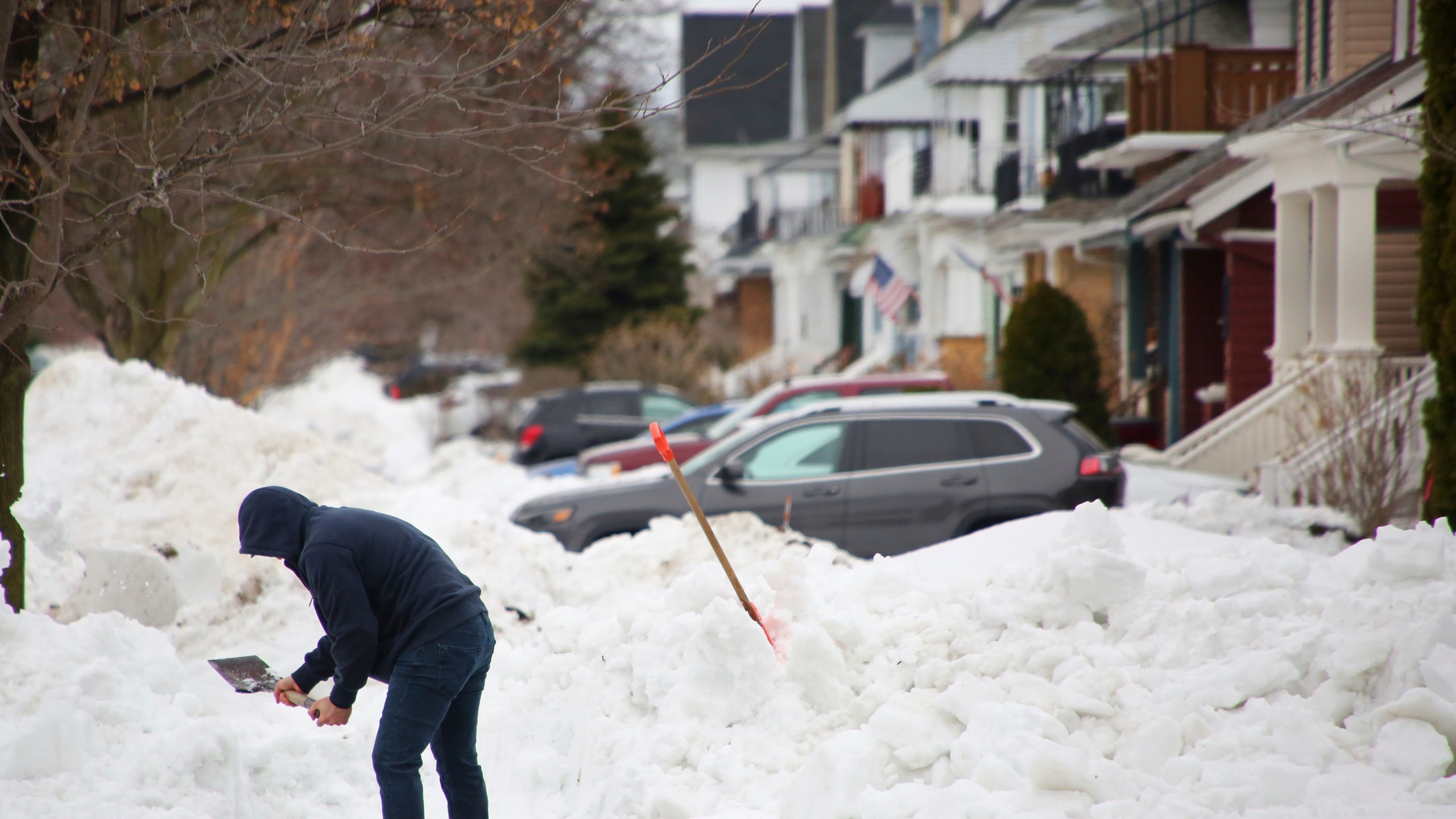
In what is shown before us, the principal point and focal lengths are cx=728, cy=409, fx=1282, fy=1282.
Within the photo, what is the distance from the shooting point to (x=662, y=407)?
1927 cm

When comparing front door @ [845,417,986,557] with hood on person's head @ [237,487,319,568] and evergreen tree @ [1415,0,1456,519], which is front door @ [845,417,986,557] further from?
hood on person's head @ [237,487,319,568]

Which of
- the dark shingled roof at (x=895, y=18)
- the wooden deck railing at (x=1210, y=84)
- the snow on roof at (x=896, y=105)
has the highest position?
the dark shingled roof at (x=895, y=18)

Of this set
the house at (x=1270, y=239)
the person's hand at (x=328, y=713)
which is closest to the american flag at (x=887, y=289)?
the house at (x=1270, y=239)

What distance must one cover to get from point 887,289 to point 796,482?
13913mm

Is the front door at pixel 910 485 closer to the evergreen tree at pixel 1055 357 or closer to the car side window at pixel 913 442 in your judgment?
the car side window at pixel 913 442

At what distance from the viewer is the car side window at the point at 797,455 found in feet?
33.5

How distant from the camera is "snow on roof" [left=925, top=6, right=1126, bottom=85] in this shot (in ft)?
84.5

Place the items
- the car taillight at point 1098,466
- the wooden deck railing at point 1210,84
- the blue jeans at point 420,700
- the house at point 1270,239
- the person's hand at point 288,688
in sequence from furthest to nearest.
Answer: the wooden deck railing at point 1210,84 < the house at point 1270,239 < the car taillight at point 1098,466 < the person's hand at point 288,688 < the blue jeans at point 420,700

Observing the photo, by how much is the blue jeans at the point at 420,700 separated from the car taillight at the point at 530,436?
13.7 meters

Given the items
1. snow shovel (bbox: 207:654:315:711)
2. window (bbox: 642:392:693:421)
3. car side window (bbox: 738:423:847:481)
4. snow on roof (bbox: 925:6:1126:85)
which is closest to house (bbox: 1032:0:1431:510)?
car side window (bbox: 738:423:847:481)

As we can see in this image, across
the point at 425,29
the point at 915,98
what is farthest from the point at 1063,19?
the point at 425,29

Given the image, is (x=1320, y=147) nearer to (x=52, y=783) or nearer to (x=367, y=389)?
(x=52, y=783)

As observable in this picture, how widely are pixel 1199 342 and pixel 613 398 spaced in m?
8.58

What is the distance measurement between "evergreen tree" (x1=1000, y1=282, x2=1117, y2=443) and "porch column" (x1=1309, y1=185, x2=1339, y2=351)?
353 centimetres
